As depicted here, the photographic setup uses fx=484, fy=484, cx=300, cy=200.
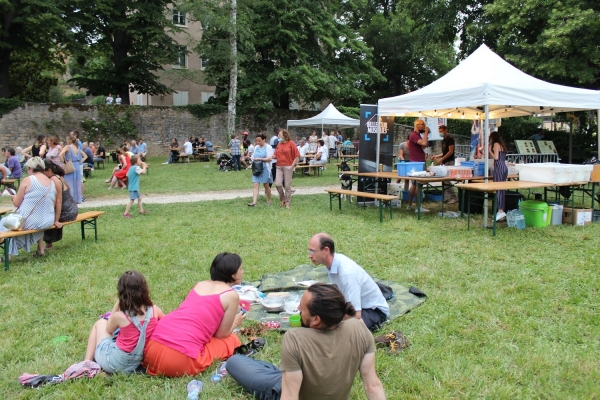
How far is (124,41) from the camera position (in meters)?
28.4

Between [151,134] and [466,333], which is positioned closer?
[466,333]

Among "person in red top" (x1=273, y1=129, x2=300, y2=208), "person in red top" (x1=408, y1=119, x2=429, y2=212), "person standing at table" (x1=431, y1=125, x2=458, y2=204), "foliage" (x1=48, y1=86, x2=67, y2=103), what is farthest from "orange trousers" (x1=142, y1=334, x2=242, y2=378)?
"foliage" (x1=48, y1=86, x2=67, y2=103)

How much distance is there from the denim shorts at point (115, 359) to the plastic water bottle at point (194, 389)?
0.44 metres

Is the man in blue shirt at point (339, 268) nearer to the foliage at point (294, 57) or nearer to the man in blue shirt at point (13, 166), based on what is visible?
the man in blue shirt at point (13, 166)

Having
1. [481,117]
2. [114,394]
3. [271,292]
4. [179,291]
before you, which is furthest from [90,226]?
[481,117]

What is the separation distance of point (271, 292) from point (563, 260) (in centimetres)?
367

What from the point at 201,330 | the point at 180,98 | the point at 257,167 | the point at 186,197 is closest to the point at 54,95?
the point at 180,98

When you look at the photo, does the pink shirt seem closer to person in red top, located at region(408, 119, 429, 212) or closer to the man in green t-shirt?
the man in green t-shirt

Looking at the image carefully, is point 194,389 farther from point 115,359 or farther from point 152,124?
point 152,124

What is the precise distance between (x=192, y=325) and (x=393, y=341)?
154 cm

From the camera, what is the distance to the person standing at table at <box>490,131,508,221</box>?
8367 millimetres

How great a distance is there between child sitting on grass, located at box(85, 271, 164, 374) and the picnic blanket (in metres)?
1.30

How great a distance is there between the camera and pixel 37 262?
632 cm

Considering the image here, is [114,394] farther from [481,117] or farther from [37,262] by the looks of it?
[481,117]
